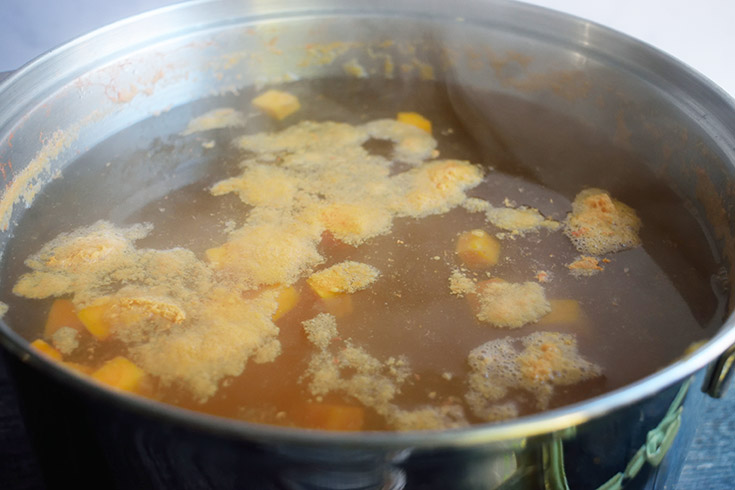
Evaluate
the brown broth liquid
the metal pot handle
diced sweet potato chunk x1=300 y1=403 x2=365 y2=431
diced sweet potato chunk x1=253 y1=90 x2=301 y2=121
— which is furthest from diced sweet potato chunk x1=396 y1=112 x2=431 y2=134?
the metal pot handle

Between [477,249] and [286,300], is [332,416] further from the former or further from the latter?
[477,249]

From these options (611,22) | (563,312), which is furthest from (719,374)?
(611,22)

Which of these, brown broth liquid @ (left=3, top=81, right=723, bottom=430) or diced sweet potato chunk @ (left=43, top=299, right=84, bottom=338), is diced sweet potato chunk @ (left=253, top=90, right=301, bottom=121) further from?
diced sweet potato chunk @ (left=43, top=299, right=84, bottom=338)

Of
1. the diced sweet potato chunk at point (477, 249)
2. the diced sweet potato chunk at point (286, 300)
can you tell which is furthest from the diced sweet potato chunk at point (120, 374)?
the diced sweet potato chunk at point (477, 249)

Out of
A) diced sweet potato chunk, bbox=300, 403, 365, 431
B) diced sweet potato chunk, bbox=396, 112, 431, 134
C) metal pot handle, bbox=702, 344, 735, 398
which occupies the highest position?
diced sweet potato chunk, bbox=396, 112, 431, 134

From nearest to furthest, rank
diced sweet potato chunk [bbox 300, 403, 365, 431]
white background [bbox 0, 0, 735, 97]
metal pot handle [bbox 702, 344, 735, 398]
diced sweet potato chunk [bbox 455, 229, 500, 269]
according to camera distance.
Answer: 1. metal pot handle [bbox 702, 344, 735, 398]
2. diced sweet potato chunk [bbox 300, 403, 365, 431]
3. diced sweet potato chunk [bbox 455, 229, 500, 269]
4. white background [bbox 0, 0, 735, 97]

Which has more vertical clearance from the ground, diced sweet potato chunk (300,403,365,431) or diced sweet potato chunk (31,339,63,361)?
diced sweet potato chunk (31,339,63,361)

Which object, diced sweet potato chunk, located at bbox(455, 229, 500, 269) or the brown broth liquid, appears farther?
diced sweet potato chunk, located at bbox(455, 229, 500, 269)

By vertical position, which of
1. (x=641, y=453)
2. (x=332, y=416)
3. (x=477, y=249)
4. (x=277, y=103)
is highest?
(x=277, y=103)
